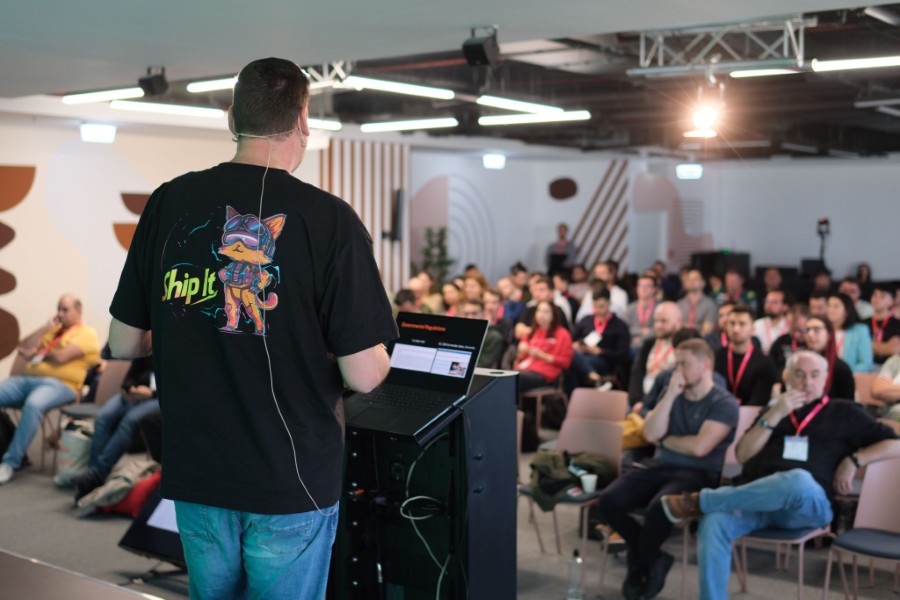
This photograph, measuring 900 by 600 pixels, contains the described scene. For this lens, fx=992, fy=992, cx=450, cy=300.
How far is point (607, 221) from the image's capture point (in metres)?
18.7

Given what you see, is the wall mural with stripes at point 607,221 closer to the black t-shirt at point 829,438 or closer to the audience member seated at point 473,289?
the audience member seated at point 473,289

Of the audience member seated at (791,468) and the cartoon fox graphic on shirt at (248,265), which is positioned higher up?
the cartoon fox graphic on shirt at (248,265)

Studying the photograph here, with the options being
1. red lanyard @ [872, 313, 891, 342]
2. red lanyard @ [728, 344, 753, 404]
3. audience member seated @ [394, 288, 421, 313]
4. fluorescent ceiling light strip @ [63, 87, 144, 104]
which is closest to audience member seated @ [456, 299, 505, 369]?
audience member seated @ [394, 288, 421, 313]

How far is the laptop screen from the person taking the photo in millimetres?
3223

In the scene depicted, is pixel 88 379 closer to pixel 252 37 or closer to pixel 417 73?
pixel 252 37

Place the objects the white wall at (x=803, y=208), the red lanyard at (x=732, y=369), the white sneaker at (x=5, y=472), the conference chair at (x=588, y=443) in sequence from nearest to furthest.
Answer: the conference chair at (x=588, y=443) → the red lanyard at (x=732, y=369) → the white sneaker at (x=5, y=472) → the white wall at (x=803, y=208)

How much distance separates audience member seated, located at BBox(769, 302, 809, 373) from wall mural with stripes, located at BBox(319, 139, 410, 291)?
21.1 ft

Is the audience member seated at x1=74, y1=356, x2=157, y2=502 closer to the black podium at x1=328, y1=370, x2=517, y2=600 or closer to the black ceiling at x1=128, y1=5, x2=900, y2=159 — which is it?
the black ceiling at x1=128, y1=5, x2=900, y2=159

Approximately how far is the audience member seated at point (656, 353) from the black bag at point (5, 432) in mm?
4653

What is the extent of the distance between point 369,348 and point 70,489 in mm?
5811

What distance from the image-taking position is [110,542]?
5676 mm

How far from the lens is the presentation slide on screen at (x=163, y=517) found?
4.89 meters

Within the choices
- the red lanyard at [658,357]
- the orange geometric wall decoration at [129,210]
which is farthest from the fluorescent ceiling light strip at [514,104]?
the orange geometric wall decoration at [129,210]

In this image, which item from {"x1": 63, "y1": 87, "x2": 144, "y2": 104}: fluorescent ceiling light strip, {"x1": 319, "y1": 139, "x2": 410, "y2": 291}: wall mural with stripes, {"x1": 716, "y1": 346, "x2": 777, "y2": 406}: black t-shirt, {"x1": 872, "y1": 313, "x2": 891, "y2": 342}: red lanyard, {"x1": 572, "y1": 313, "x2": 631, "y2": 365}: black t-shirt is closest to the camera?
{"x1": 716, "y1": 346, "x2": 777, "y2": 406}: black t-shirt
